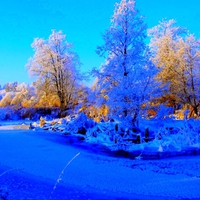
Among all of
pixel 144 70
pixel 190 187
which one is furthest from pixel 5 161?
pixel 144 70

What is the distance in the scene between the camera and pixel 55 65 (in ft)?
75.5

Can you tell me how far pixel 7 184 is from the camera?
5.18 meters

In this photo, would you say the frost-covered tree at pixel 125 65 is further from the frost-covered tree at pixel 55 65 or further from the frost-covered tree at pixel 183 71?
the frost-covered tree at pixel 55 65

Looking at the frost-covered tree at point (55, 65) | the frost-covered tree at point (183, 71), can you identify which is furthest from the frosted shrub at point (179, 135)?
the frost-covered tree at point (55, 65)

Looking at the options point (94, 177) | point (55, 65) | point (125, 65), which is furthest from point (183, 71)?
point (94, 177)

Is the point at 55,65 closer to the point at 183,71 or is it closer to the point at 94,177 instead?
the point at 183,71

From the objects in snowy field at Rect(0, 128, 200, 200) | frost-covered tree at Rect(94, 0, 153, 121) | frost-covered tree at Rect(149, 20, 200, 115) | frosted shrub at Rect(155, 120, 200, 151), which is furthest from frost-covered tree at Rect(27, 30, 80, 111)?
Result: snowy field at Rect(0, 128, 200, 200)

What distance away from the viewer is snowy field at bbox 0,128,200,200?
4.87m

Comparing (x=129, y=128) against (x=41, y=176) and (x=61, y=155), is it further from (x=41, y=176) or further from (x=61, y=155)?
(x=41, y=176)

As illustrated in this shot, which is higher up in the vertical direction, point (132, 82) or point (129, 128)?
point (132, 82)

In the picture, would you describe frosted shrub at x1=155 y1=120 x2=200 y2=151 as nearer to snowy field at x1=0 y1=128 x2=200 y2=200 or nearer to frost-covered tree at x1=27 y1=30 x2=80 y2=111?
snowy field at x1=0 y1=128 x2=200 y2=200

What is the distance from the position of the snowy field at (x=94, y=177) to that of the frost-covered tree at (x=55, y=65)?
14.9m

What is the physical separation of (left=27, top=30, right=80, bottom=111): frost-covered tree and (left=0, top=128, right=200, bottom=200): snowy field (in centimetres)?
1494

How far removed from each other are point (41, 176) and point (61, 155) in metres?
2.44
